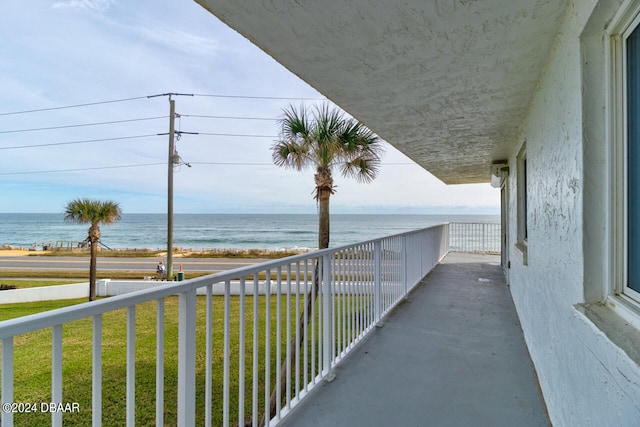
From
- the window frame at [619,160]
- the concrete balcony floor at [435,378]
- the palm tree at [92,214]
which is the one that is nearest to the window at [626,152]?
the window frame at [619,160]

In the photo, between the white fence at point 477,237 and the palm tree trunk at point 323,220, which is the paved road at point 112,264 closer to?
the white fence at point 477,237

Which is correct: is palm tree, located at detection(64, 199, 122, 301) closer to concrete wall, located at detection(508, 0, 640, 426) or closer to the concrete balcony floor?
the concrete balcony floor

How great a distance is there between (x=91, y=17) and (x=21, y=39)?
472 cm

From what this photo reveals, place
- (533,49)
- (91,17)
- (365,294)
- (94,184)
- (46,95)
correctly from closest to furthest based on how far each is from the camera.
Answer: (533,49) → (365,294) → (91,17) → (46,95) → (94,184)

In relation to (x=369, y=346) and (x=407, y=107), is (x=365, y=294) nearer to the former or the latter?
(x=369, y=346)

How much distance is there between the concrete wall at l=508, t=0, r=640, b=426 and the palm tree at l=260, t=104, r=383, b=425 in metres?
3.16

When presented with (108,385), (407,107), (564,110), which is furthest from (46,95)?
(564,110)

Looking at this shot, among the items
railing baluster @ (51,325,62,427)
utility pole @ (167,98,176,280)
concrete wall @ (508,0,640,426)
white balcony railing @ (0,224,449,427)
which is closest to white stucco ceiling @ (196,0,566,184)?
concrete wall @ (508,0,640,426)

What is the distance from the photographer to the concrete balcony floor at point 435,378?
1945 millimetres

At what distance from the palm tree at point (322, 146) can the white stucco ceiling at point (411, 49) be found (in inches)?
69.6

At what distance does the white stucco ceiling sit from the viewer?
1.58m

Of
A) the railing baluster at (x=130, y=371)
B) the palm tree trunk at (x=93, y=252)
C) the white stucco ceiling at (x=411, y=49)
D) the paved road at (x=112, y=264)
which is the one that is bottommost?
the paved road at (x=112, y=264)

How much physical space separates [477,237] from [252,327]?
10814 mm

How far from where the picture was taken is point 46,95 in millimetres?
21078
